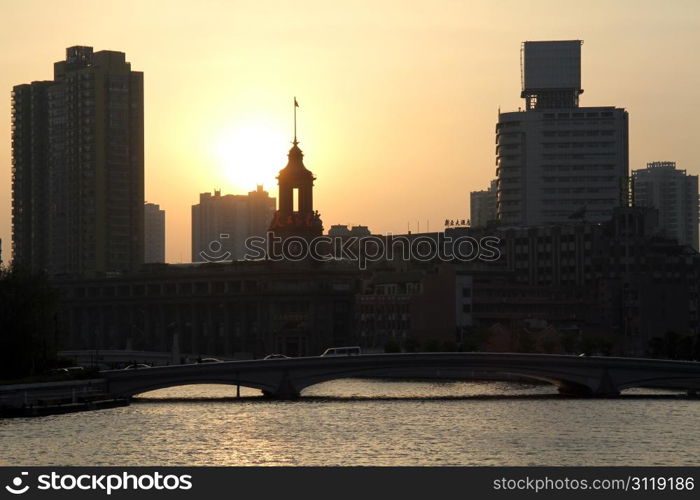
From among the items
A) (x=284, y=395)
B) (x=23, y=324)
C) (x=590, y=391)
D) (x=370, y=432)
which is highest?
(x=23, y=324)

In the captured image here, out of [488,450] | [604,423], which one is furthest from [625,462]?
[604,423]

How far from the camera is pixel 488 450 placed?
11356cm

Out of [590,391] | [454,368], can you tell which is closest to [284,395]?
[454,368]

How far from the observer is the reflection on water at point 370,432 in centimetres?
10925

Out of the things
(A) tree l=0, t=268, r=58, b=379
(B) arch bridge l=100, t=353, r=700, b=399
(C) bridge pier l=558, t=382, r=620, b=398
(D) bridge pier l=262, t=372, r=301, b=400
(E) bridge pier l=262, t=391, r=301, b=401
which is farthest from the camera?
(D) bridge pier l=262, t=372, r=301, b=400

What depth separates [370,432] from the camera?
412 ft

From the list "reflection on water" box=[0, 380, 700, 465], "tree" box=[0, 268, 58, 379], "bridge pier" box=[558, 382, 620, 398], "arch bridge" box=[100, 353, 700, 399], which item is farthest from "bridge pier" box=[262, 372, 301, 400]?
"bridge pier" box=[558, 382, 620, 398]

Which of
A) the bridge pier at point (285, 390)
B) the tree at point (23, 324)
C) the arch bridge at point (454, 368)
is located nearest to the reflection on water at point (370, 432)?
the bridge pier at point (285, 390)

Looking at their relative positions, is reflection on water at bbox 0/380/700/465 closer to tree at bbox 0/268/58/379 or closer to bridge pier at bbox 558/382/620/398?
bridge pier at bbox 558/382/620/398

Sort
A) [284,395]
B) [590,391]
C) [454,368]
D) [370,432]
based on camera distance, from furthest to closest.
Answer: [590,391] < [454,368] < [284,395] < [370,432]

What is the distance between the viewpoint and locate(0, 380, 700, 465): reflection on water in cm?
10925

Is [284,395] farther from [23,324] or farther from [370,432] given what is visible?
[370,432]

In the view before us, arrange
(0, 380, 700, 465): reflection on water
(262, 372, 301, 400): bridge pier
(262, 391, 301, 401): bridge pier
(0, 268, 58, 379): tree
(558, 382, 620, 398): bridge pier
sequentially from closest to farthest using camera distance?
(0, 380, 700, 465): reflection on water < (0, 268, 58, 379): tree < (262, 391, 301, 401): bridge pier < (558, 382, 620, 398): bridge pier < (262, 372, 301, 400): bridge pier

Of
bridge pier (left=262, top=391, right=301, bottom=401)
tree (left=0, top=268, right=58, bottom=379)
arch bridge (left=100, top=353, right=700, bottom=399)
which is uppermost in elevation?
tree (left=0, top=268, right=58, bottom=379)
